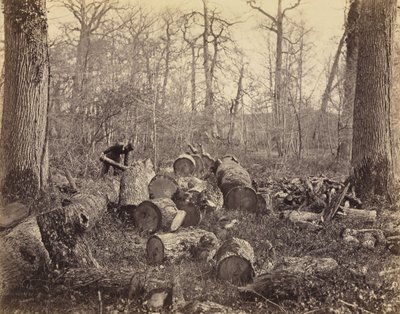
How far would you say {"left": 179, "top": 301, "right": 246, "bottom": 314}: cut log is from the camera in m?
4.52

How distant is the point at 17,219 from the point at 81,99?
343 inches

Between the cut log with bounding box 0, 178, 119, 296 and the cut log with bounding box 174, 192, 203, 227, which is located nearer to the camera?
the cut log with bounding box 0, 178, 119, 296

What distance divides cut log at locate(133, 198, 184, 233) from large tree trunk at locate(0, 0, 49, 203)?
1.78 m

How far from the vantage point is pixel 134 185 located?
26.8 feet

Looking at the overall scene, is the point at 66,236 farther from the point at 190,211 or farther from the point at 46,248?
the point at 190,211

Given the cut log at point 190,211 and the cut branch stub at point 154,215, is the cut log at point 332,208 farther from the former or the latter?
the cut branch stub at point 154,215

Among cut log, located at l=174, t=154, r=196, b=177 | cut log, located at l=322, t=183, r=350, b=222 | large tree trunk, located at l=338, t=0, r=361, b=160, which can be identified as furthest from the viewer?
large tree trunk, located at l=338, t=0, r=361, b=160

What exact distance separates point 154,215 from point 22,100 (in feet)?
9.68

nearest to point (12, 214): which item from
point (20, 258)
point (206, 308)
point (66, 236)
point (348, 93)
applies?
point (20, 258)

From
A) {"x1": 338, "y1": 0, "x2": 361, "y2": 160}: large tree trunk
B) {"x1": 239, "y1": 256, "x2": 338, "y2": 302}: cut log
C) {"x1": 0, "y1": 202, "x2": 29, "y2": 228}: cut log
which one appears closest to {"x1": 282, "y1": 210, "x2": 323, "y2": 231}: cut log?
{"x1": 239, "y1": 256, "x2": 338, "y2": 302}: cut log

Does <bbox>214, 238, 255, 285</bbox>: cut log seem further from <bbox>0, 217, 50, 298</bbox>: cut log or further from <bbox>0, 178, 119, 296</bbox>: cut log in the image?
<bbox>0, 217, 50, 298</bbox>: cut log

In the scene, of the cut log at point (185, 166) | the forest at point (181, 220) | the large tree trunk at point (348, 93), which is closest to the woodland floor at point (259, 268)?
the forest at point (181, 220)

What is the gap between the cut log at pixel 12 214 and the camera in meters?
6.27

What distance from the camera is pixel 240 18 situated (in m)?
26.4
